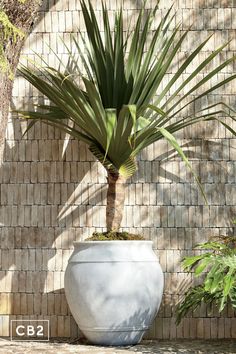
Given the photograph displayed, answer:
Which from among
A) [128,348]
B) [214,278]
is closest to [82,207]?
[128,348]

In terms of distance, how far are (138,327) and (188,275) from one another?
704 mm

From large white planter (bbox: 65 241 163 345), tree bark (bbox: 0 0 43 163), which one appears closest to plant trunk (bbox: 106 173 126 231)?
large white planter (bbox: 65 241 163 345)

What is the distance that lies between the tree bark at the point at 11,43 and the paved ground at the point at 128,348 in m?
1.51

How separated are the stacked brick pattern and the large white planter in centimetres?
51

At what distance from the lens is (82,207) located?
633 cm

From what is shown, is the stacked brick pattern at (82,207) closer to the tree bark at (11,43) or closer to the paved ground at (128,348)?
the paved ground at (128,348)

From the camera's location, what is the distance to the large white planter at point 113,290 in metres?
5.63

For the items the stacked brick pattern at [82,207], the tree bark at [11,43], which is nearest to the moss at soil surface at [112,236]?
the stacked brick pattern at [82,207]

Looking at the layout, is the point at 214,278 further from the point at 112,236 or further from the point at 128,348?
the point at 112,236

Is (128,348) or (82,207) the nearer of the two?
(128,348)

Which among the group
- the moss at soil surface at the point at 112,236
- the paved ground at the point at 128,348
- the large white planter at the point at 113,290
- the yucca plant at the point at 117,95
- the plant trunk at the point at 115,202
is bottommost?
the paved ground at the point at 128,348

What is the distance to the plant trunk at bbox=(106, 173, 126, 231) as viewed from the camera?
5914 mm

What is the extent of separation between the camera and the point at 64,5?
6445mm

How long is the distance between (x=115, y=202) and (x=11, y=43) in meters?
1.77
